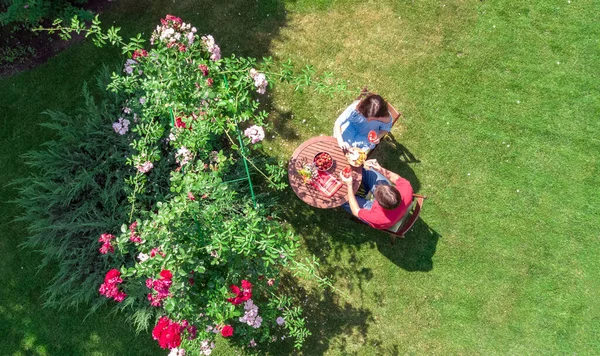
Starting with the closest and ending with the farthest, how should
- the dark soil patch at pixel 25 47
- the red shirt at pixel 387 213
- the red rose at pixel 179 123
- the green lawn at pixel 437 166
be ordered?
the red rose at pixel 179 123
the red shirt at pixel 387 213
the green lawn at pixel 437 166
the dark soil patch at pixel 25 47

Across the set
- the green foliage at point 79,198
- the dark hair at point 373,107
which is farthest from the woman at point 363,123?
→ the green foliage at point 79,198

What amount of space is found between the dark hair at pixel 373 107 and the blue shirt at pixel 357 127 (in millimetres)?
242

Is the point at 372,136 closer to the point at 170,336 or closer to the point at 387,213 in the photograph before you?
the point at 387,213

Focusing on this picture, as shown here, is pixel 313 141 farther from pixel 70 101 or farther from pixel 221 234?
pixel 70 101

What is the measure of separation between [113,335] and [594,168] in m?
8.62

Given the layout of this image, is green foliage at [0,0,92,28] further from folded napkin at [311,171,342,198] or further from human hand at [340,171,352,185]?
human hand at [340,171,352,185]

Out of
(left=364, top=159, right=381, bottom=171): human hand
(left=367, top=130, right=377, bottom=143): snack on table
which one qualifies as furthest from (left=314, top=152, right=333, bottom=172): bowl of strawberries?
(left=367, top=130, right=377, bottom=143): snack on table

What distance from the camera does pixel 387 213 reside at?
18.3ft

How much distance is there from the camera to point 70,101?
7.07m

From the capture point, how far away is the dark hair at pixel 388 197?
17.4 feet

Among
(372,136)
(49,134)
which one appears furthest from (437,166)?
(49,134)

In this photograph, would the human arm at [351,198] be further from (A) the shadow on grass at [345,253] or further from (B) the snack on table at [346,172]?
(A) the shadow on grass at [345,253]

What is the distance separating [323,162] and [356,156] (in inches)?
19.7

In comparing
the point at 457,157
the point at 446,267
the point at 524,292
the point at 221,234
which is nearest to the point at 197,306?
the point at 221,234
